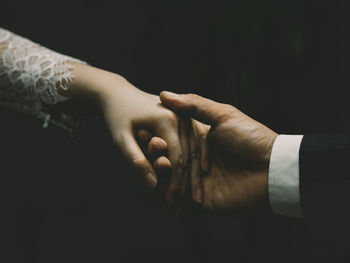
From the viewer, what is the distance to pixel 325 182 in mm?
762

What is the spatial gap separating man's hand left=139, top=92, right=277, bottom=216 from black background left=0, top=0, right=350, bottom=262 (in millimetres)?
157

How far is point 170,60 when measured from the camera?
124cm

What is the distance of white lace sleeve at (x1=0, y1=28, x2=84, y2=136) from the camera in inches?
36.4

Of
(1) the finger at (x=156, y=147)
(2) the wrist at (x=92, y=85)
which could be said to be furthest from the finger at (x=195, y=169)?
(2) the wrist at (x=92, y=85)

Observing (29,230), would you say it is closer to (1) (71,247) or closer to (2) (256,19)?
(1) (71,247)

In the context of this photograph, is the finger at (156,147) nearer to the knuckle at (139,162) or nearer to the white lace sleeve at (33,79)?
the knuckle at (139,162)

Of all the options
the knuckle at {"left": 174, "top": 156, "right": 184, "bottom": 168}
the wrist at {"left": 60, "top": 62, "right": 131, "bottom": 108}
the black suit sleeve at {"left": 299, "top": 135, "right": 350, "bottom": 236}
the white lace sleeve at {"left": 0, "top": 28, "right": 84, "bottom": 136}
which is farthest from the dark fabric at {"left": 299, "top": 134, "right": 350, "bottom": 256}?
the white lace sleeve at {"left": 0, "top": 28, "right": 84, "bottom": 136}

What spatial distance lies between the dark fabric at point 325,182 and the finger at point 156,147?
33 centimetres

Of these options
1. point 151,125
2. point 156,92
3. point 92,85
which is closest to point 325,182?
point 151,125

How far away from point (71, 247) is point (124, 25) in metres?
1.15

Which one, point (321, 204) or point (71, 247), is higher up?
point (321, 204)

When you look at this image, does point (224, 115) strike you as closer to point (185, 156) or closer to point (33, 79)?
Answer: point (185, 156)

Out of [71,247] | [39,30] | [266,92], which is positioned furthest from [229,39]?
[71,247]

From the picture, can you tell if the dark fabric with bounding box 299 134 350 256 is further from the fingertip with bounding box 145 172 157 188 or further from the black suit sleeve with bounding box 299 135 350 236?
the fingertip with bounding box 145 172 157 188
